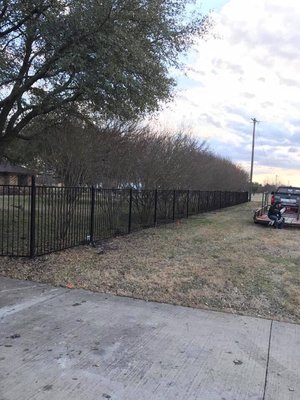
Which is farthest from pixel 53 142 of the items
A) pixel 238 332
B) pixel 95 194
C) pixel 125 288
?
pixel 238 332

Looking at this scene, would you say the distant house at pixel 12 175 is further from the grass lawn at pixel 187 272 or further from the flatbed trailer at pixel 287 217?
the grass lawn at pixel 187 272

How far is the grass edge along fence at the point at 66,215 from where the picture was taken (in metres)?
8.97

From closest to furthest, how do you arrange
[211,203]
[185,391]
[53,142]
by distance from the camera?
[185,391]
[53,142]
[211,203]

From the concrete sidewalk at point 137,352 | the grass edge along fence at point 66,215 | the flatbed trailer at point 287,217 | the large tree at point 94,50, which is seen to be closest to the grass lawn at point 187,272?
the grass edge along fence at point 66,215

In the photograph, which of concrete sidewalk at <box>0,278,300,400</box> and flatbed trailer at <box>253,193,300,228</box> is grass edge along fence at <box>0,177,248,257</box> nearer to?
concrete sidewalk at <box>0,278,300,400</box>

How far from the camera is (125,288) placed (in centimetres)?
704

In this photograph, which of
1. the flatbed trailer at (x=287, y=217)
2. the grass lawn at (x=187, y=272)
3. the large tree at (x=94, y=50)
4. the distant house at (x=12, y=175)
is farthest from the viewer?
the distant house at (x=12, y=175)

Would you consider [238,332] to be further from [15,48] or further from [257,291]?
[15,48]

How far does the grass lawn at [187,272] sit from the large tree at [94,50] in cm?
323

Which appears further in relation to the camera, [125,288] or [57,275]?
[57,275]

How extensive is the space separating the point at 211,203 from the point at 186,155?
760cm

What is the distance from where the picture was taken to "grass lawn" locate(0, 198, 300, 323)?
6.64 meters

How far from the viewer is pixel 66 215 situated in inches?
415

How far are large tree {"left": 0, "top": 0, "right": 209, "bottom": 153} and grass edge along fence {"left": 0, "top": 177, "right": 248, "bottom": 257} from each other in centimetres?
208
